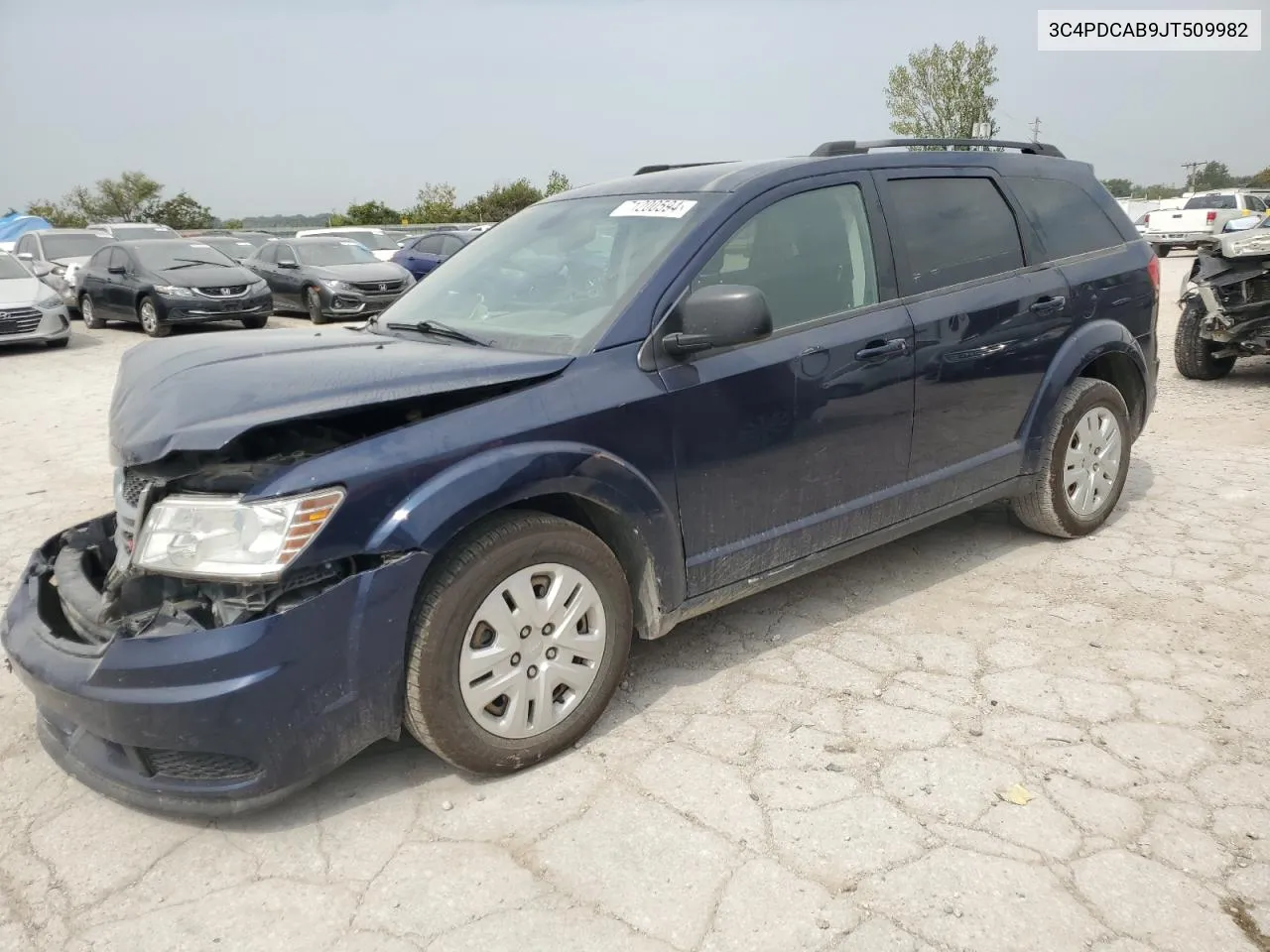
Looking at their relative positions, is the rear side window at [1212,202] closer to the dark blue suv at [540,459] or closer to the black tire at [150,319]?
the black tire at [150,319]

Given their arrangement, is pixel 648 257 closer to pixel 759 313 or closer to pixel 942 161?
pixel 759 313

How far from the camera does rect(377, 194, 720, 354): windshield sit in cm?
318

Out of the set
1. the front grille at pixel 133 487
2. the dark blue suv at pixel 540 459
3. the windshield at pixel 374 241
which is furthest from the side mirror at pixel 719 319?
the windshield at pixel 374 241

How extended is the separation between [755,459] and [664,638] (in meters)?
0.92

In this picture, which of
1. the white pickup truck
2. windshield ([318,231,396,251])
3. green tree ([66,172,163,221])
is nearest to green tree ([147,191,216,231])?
green tree ([66,172,163,221])

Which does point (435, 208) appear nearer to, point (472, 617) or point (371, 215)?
point (371, 215)

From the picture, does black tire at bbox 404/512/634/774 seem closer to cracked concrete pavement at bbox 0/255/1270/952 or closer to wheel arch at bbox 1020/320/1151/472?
cracked concrete pavement at bbox 0/255/1270/952

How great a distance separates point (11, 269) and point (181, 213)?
4196 centimetres

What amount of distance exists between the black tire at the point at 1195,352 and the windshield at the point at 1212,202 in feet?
73.8

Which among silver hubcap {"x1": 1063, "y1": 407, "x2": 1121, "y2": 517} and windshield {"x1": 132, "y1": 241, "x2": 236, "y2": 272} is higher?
windshield {"x1": 132, "y1": 241, "x2": 236, "y2": 272}

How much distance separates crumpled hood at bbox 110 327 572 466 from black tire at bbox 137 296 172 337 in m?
12.2

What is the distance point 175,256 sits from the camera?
14797 mm

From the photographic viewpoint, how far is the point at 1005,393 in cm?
410

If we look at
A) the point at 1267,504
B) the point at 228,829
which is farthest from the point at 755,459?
the point at 1267,504
